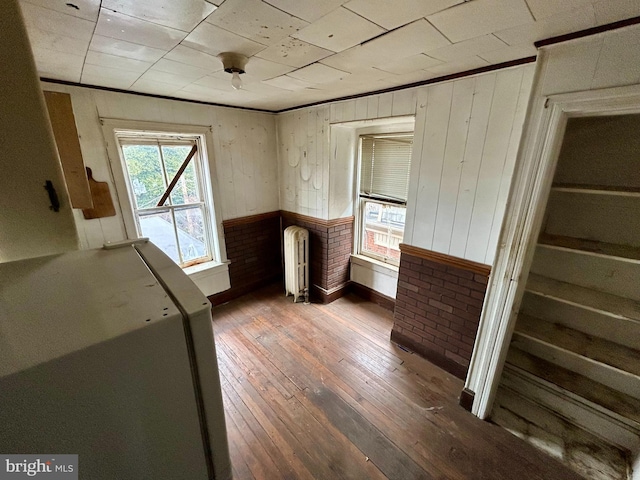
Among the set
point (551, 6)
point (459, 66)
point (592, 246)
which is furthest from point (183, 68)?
point (592, 246)

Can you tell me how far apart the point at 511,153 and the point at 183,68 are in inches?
84.3

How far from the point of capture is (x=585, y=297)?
1.56m

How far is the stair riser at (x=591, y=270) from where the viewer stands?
1529 millimetres

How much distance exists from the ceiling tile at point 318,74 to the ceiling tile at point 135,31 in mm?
731

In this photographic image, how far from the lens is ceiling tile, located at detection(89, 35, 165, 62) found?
1222 mm

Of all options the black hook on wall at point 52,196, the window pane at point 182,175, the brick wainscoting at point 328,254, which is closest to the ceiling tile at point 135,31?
the black hook on wall at point 52,196

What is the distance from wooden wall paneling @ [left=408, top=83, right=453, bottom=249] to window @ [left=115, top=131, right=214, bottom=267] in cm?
221

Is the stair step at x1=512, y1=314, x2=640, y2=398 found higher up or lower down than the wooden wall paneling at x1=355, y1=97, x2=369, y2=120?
lower down

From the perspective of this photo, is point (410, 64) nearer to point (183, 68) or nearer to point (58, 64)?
point (183, 68)

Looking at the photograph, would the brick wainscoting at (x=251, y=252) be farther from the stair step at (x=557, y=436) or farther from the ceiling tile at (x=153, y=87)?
the stair step at (x=557, y=436)

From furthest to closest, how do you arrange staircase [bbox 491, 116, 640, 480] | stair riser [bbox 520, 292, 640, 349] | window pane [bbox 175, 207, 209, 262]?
window pane [bbox 175, 207, 209, 262] → stair riser [bbox 520, 292, 640, 349] → staircase [bbox 491, 116, 640, 480]

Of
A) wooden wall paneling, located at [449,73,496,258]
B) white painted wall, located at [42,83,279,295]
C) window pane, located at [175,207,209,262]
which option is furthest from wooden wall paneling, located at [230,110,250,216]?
wooden wall paneling, located at [449,73,496,258]

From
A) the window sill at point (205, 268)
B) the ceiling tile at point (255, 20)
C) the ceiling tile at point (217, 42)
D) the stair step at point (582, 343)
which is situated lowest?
the window sill at point (205, 268)

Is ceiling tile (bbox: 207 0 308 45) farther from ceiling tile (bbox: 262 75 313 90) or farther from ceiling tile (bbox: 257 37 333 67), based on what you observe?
ceiling tile (bbox: 262 75 313 90)
